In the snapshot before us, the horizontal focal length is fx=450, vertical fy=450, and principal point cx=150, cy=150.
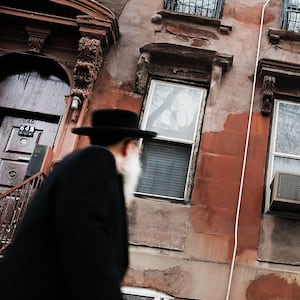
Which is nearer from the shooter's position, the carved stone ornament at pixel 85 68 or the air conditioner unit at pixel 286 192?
the air conditioner unit at pixel 286 192

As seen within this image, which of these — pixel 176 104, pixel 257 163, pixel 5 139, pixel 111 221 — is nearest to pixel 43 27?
pixel 5 139

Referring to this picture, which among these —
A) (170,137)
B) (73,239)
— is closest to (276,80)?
(170,137)

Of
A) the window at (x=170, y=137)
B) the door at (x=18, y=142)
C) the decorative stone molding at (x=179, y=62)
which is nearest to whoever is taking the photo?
the window at (x=170, y=137)

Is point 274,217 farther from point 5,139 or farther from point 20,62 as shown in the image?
point 20,62

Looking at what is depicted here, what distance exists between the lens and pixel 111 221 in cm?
196

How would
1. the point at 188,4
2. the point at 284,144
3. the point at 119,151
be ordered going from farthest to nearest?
the point at 188,4 → the point at 284,144 → the point at 119,151

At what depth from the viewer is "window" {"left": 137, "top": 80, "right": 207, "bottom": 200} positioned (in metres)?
Result: 6.54

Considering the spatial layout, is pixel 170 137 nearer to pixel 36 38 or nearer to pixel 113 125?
pixel 36 38

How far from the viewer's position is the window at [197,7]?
26.1ft

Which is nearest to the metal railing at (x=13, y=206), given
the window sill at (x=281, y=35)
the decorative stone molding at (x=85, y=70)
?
the decorative stone molding at (x=85, y=70)

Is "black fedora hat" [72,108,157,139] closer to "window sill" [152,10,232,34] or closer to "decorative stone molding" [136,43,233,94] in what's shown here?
"decorative stone molding" [136,43,233,94]

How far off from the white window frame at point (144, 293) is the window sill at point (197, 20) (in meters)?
4.47

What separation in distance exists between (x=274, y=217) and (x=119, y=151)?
14.5 ft

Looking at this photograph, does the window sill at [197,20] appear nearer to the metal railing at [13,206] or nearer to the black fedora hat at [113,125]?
the metal railing at [13,206]
